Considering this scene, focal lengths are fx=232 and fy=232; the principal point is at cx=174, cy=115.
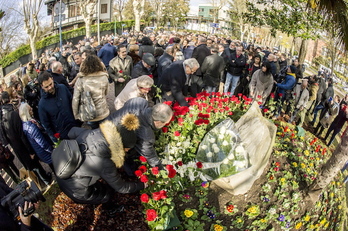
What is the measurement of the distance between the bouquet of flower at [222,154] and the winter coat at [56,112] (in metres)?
2.30

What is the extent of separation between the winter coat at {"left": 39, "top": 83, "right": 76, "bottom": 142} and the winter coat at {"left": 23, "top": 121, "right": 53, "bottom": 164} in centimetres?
17

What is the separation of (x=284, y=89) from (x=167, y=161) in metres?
5.11

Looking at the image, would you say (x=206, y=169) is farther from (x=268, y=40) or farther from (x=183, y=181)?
(x=268, y=40)

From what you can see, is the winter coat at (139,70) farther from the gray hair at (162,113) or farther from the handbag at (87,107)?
the gray hair at (162,113)

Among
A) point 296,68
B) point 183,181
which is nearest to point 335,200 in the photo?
point 183,181

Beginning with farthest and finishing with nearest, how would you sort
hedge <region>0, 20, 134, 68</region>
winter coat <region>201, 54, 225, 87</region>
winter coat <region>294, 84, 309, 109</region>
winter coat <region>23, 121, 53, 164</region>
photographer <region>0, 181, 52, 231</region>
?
hedge <region>0, 20, 134, 68</region>, winter coat <region>294, 84, 309, 109</region>, winter coat <region>201, 54, 225, 87</region>, winter coat <region>23, 121, 53, 164</region>, photographer <region>0, 181, 52, 231</region>

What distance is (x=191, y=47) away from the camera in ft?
28.1

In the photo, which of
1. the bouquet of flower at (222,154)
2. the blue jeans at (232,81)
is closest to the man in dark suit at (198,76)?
the blue jeans at (232,81)

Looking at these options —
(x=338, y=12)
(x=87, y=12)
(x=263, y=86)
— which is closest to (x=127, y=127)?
(x=338, y=12)

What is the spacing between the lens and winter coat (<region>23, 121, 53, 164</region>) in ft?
11.8

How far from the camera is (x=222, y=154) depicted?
3.62m

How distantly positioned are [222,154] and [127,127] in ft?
5.59

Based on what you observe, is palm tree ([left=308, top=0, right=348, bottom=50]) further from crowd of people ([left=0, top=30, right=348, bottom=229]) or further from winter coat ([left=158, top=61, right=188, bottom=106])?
winter coat ([left=158, top=61, right=188, bottom=106])

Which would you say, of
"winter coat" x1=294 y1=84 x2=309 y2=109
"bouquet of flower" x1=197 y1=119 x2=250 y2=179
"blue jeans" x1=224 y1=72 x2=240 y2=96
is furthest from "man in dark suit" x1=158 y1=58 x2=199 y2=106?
"winter coat" x1=294 y1=84 x2=309 y2=109
